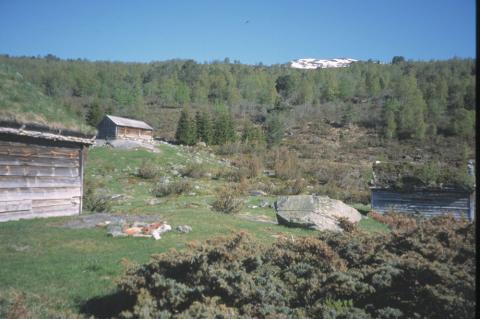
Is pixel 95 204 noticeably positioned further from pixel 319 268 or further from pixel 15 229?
pixel 319 268

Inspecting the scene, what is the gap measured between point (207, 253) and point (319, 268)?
1619 mm

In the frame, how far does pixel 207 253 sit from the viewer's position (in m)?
5.90

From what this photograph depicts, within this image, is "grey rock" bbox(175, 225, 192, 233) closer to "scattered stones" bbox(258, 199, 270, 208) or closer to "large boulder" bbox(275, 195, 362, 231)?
"large boulder" bbox(275, 195, 362, 231)

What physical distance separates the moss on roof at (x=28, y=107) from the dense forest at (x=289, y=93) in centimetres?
4891

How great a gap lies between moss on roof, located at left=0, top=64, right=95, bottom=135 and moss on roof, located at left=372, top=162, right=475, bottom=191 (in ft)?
54.8

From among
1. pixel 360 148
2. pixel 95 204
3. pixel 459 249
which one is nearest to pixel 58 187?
pixel 95 204

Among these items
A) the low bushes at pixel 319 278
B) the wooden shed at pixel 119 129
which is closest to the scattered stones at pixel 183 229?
the low bushes at pixel 319 278

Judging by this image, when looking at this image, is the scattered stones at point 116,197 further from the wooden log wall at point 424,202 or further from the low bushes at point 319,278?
the low bushes at point 319,278

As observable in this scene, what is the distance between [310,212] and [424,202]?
10.6 meters

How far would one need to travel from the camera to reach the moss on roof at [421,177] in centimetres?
2181

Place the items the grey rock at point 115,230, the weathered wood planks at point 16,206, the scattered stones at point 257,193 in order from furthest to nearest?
the scattered stones at point 257,193
the weathered wood planks at point 16,206
the grey rock at point 115,230

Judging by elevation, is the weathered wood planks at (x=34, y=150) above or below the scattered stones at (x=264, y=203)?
above

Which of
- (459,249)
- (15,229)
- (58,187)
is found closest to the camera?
(459,249)

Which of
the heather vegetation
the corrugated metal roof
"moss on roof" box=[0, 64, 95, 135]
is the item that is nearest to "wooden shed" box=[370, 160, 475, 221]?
the heather vegetation
